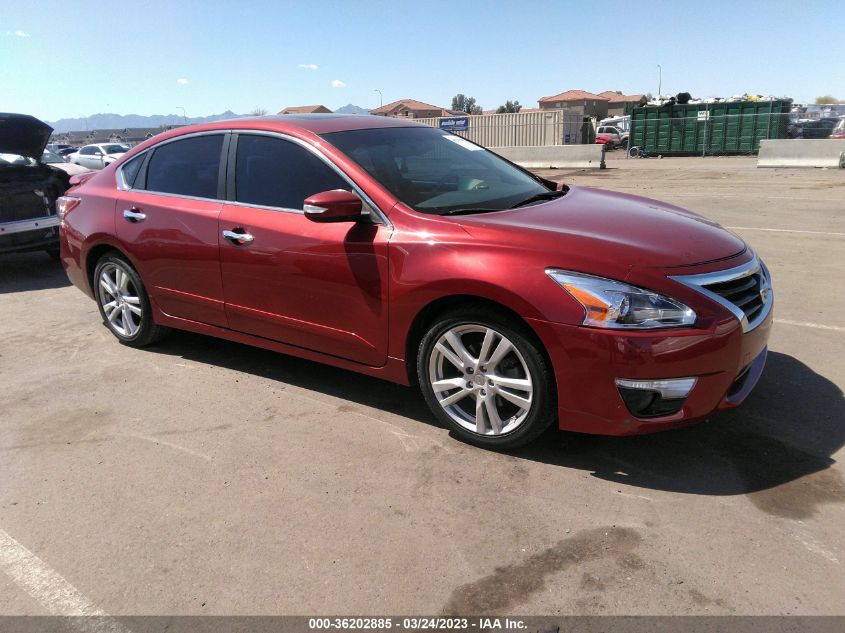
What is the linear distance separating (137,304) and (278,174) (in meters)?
1.78

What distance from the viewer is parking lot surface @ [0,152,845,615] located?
249 cm

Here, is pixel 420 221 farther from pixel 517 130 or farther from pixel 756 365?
pixel 517 130

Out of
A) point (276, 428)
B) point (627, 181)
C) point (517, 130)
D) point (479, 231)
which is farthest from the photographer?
point (517, 130)

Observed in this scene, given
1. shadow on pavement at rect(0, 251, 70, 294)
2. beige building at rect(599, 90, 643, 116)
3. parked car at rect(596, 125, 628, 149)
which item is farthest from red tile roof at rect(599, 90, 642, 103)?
shadow on pavement at rect(0, 251, 70, 294)

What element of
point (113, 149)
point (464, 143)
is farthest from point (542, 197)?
point (113, 149)

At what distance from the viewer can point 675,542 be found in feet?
8.87

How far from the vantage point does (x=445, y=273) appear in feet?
10.9

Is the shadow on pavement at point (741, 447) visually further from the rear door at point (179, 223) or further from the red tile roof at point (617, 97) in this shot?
the red tile roof at point (617, 97)

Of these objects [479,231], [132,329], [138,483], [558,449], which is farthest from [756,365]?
[132,329]

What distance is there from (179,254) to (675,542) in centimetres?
347

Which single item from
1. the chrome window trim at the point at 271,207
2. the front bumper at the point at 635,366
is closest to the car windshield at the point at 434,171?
the chrome window trim at the point at 271,207

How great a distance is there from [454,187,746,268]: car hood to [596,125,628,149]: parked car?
1414 inches

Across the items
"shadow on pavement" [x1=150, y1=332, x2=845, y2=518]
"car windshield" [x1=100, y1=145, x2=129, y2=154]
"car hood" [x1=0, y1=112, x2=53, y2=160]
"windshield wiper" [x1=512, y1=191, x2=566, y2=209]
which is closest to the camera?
"shadow on pavement" [x1=150, y1=332, x2=845, y2=518]

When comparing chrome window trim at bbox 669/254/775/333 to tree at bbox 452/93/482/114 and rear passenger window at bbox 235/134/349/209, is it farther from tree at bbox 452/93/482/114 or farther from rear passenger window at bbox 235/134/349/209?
tree at bbox 452/93/482/114
